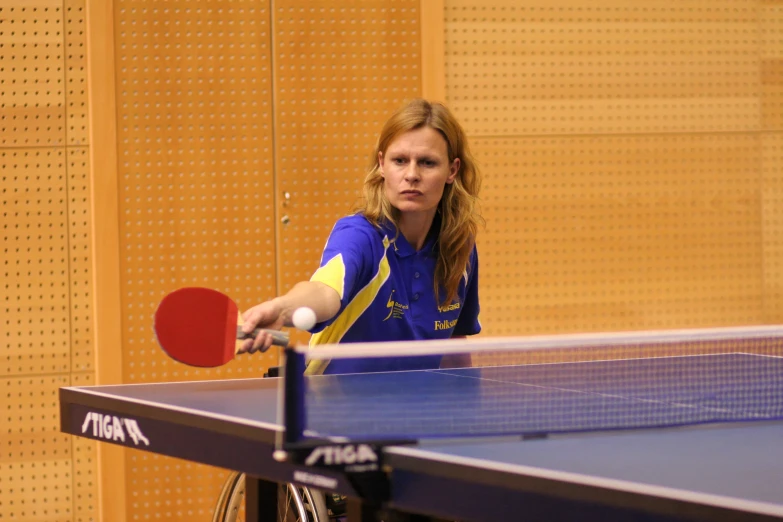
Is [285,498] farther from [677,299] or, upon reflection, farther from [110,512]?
[677,299]

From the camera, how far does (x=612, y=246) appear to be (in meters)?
4.92

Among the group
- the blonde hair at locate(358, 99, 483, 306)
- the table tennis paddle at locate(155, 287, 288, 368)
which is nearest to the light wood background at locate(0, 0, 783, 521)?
the blonde hair at locate(358, 99, 483, 306)

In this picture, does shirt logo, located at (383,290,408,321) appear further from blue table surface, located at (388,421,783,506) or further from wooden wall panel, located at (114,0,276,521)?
wooden wall panel, located at (114,0,276,521)

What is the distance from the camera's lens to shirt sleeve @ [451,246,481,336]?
3102 mm

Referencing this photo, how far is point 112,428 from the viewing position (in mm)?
2008

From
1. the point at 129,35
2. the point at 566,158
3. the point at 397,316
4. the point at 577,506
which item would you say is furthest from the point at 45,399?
the point at 577,506

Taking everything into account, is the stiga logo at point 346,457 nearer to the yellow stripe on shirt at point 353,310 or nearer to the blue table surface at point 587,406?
the blue table surface at point 587,406

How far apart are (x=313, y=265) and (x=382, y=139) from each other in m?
1.75

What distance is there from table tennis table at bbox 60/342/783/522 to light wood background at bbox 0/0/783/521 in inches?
89.3

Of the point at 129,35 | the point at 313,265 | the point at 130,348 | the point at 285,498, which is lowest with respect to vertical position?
the point at 285,498

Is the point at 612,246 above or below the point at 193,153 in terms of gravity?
below

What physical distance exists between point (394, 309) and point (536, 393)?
27.3 inches

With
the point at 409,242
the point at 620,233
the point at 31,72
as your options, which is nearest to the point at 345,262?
the point at 409,242

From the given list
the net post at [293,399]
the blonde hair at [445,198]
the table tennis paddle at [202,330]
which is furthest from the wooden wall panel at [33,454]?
the net post at [293,399]
